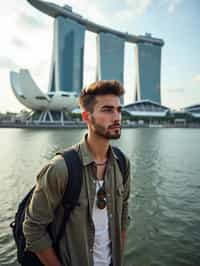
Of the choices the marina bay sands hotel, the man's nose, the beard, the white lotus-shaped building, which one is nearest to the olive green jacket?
the beard

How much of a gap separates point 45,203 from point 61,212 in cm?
11

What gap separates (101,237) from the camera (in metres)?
1.34

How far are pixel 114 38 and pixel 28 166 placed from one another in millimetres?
92630

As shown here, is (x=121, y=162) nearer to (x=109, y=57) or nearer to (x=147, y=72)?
(x=109, y=57)

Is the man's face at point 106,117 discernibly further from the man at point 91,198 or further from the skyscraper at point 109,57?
Result: the skyscraper at point 109,57

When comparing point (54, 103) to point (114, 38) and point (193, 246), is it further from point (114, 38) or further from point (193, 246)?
point (193, 246)

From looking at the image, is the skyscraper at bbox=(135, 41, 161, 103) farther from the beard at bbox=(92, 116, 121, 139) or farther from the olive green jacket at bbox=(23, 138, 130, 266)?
the olive green jacket at bbox=(23, 138, 130, 266)

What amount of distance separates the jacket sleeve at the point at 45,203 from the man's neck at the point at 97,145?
0.26 metres

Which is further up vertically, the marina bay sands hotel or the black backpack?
the marina bay sands hotel

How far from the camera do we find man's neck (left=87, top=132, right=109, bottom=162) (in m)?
1.40

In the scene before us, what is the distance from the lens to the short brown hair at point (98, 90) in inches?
53.7

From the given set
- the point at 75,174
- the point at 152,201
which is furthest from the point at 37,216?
the point at 152,201

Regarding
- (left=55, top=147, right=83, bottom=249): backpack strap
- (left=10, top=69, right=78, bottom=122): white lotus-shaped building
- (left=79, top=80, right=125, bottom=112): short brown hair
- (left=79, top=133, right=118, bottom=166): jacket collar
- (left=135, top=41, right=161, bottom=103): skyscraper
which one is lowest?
(left=55, top=147, right=83, bottom=249): backpack strap

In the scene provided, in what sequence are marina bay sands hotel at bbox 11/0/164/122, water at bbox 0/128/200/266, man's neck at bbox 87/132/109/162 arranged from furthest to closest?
marina bay sands hotel at bbox 11/0/164/122
water at bbox 0/128/200/266
man's neck at bbox 87/132/109/162
